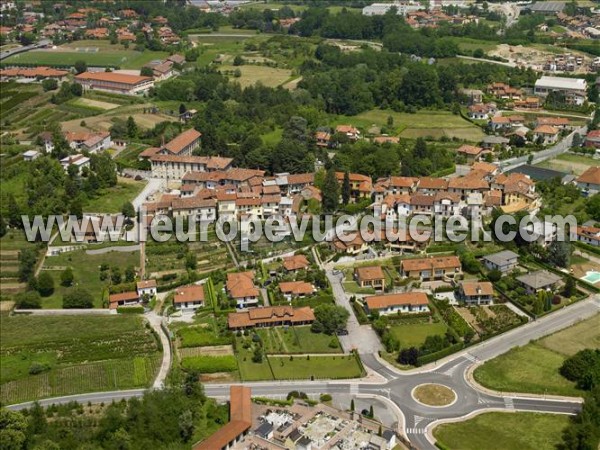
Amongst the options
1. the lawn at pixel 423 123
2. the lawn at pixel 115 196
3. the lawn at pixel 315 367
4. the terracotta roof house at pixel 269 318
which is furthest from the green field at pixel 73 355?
the lawn at pixel 423 123

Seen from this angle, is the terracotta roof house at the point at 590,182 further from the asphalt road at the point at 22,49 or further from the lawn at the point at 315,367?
the asphalt road at the point at 22,49

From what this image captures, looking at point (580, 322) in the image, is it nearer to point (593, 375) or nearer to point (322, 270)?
point (593, 375)

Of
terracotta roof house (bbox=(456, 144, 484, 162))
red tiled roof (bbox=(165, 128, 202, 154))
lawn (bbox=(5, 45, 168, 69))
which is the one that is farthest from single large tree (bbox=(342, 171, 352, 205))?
lawn (bbox=(5, 45, 168, 69))

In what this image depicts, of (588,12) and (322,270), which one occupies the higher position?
(588,12)

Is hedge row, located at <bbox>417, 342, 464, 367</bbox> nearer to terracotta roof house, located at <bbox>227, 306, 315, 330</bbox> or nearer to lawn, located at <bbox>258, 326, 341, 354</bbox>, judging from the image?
lawn, located at <bbox>258, 326, 341, 354</bbox>

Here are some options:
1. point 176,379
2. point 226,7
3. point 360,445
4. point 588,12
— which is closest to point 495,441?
point 360,445

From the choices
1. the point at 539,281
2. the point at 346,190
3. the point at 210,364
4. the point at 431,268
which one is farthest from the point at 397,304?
the point at 346,190

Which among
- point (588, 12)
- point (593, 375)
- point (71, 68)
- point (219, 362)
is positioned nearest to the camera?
point (593, 375)
